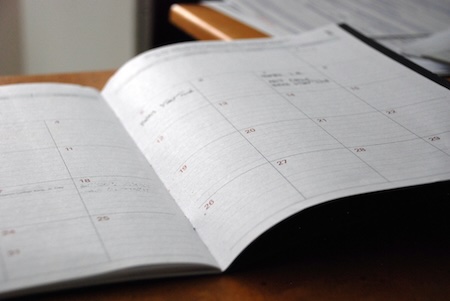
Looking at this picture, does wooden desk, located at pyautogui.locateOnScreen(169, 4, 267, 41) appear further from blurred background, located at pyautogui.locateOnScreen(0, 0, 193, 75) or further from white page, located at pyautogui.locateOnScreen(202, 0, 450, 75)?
blurred background, located at pyautogui.locateOnScreen(0, 0, 193, 75)

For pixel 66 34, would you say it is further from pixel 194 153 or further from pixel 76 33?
pixel 194 153

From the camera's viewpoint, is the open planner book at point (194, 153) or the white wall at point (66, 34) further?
the white wall at point (66, 34)

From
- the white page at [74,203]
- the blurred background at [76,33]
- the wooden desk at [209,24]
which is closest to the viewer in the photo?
the white page at [74,203]

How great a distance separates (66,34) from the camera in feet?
5.09

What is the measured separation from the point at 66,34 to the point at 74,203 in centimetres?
123

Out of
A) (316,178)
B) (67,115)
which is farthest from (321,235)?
(67,115)

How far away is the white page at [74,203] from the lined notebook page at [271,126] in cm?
2

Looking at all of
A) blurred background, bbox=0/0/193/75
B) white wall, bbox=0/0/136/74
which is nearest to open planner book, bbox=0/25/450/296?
blurred background, bbox=0/0/193/75

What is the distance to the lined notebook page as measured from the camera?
0.40 meters

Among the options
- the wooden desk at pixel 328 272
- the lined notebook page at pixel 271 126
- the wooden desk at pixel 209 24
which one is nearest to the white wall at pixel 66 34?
the wooden desk at pixel 209 24

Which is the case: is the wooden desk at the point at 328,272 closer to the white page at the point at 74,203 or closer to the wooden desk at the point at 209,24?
the white page at the point at 74,203

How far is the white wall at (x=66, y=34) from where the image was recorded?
1459mm

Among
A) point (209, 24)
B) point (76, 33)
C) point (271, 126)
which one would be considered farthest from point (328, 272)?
point (76, 33)

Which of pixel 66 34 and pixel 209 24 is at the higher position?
pixel 66 34
